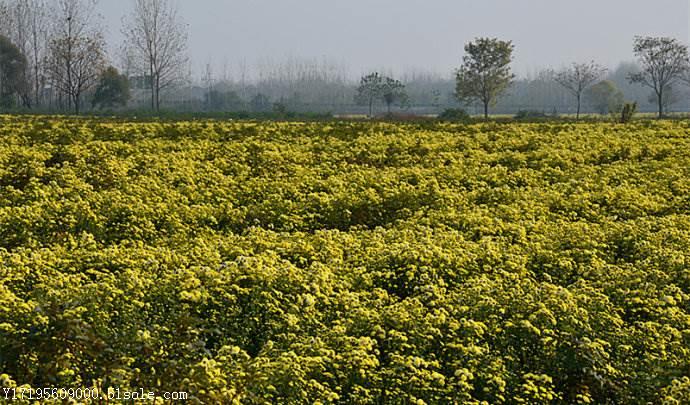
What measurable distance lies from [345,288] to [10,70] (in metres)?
41.8

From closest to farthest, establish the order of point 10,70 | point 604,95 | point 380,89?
1. point 10,70
2. point 380,89
3. point 604,95

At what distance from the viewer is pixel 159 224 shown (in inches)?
271

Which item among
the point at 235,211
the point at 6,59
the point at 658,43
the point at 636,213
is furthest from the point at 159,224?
the point at 658,43

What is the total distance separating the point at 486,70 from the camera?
44406 mm

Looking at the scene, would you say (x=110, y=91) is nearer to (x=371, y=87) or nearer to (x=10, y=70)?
(x=10, y=70)

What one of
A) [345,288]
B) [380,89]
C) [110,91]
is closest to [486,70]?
[380,89]

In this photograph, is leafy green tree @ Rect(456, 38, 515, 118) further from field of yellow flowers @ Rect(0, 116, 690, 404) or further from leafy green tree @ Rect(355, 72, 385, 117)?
field of yellow flowers @ Rect(0, 116, 690, 404)

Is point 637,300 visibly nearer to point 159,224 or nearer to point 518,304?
point 518,304

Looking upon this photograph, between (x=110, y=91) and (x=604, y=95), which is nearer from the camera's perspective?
(x=110, y=91)

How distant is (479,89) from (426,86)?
66.0m

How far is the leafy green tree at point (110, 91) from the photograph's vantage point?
40594 mm

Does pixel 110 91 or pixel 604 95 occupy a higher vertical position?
pixel 604 95

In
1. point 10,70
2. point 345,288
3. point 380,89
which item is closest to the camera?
point 345,288

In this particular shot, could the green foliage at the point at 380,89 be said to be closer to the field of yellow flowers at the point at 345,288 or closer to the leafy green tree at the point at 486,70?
the leafy green tree at the point at 486,70
